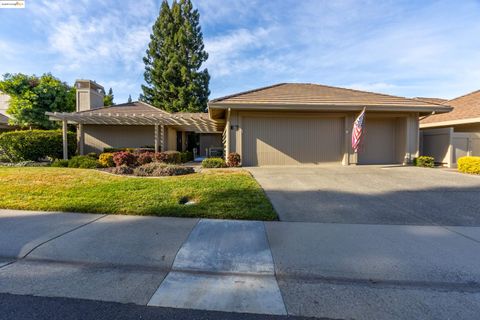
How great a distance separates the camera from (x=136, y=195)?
6176mm

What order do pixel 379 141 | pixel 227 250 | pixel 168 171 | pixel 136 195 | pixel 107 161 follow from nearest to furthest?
pixel 227 250 → pixel 136 195 → pixel 168 171 → pixel 107 161 → pixel 379 141

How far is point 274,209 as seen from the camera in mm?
5324

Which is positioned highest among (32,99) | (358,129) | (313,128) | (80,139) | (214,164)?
(32,99)

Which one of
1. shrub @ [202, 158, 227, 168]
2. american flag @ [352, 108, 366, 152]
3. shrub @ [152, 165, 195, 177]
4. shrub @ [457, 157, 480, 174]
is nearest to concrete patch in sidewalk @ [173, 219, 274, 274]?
shrub @ [152, 165, 195, 177]

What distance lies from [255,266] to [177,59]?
28601mm

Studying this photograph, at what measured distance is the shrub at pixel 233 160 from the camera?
1145 centimetres

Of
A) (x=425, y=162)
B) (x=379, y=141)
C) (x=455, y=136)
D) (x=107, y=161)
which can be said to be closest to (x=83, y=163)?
(x=107, y=161)

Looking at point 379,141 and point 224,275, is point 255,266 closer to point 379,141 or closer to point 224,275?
point 224,275

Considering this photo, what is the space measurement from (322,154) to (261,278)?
33.5 ft

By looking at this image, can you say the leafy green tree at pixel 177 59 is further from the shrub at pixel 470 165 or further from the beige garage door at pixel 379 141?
the shrub at pixel 470 165

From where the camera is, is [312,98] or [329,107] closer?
[329,107]

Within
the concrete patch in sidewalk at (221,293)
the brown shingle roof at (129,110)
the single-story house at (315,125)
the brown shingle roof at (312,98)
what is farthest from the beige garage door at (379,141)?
the brown shingle roof at (129,110)

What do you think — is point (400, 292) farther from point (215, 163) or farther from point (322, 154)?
point (322, 154)

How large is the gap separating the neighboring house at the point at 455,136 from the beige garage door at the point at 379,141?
97.5 inches
